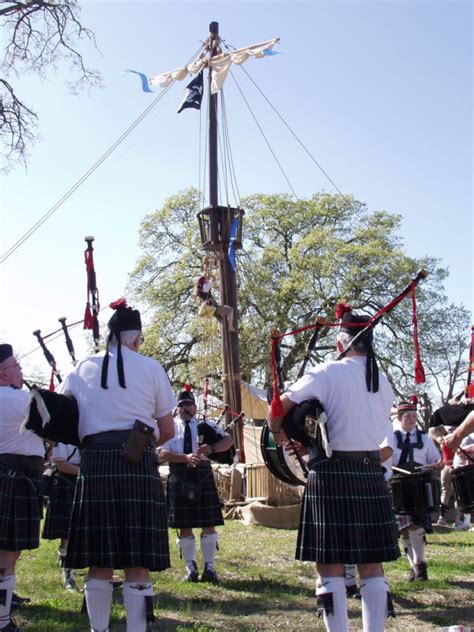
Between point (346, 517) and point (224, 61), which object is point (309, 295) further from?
point (346, 517)

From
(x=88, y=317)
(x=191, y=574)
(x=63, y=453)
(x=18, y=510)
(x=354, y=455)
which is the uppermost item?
(x=88, y=317)

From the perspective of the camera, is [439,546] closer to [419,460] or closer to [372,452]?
[419,460]

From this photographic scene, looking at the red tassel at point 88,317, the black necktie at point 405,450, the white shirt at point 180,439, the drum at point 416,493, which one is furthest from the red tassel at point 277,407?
the black necktie at point 405,450

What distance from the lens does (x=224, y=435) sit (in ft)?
20.6

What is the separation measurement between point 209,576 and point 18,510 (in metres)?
2.01

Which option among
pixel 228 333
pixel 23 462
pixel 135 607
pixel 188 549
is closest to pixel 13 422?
pixel 23 462

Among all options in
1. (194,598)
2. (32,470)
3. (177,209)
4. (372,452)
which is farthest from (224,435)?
(177,209)

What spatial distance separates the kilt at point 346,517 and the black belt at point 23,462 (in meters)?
1.81

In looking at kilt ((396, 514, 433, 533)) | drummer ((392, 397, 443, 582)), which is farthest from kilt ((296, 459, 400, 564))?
drummer ((392, 397, 443, 582))

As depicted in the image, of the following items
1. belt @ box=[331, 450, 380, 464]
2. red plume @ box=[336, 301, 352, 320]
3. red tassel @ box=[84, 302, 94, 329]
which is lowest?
belt @ box=[331, 450, 380, 464]

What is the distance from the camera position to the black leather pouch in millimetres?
3277

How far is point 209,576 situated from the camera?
576cm

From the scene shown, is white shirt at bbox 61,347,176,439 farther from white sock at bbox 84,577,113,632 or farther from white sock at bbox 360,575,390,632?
white sock at bbox 360,575,390,632

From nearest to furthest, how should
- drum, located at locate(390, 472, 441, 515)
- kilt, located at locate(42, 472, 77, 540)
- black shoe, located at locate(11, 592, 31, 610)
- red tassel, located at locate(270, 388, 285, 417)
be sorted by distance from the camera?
red tassel, located at locate(270, 388, 285, 417)
black shoe, located at locate(11, 592, 31, 610)
drum, located at locate(390, 472, 441, 515)
kilt, located at locate(42, 472, 77, 540)
